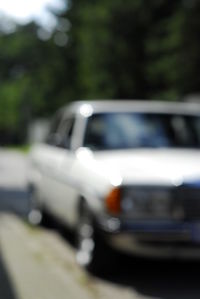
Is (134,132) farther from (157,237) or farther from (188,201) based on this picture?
(157,237)

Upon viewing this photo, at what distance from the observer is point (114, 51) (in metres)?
48.0

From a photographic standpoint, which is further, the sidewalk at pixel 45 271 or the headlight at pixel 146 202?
the headlight at pixel 146 202

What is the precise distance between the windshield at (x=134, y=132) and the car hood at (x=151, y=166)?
265mm

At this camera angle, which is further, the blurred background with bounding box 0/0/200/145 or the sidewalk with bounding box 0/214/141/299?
the blurred background with bounding box 0/0/200/145

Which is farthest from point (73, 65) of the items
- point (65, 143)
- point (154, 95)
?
point (65, 143)

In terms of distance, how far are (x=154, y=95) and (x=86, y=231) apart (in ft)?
132

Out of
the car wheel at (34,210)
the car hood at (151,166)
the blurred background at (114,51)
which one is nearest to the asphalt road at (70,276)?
the car hood at (151,166)

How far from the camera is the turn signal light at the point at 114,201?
6637 millimetres

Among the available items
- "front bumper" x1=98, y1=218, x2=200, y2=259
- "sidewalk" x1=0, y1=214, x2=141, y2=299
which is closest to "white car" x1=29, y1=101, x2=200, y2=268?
"front bumper" x1=98, y1=218, x2=200, y2=259

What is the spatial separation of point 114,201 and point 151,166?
0.62m

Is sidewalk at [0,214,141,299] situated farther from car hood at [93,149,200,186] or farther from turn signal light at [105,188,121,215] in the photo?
car hood at [93,149,200,186]

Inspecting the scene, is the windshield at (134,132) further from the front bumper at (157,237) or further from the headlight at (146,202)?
the front bumper at (157,237)

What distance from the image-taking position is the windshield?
8.20 metres

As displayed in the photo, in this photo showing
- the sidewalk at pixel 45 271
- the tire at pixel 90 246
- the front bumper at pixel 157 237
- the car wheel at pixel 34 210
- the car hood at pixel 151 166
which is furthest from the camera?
the car wheel at pixel 34 210
